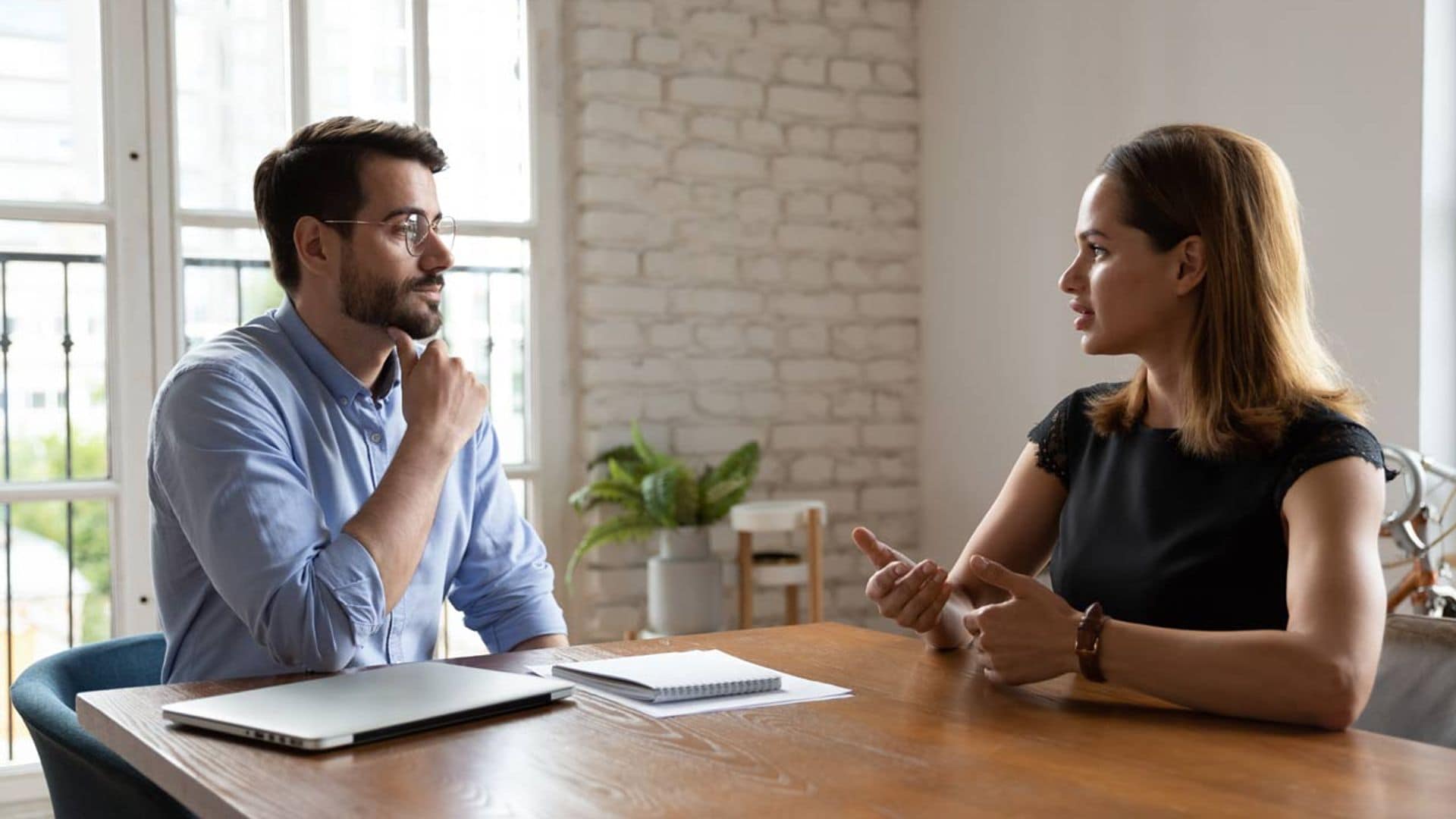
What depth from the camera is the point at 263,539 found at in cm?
169

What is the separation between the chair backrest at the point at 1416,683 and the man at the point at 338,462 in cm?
113

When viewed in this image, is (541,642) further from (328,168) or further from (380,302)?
(328,168)

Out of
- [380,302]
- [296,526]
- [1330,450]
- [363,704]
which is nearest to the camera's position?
[363,704]

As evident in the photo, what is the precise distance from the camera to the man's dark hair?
7.00ft

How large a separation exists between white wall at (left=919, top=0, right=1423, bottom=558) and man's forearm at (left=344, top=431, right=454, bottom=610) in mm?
2289

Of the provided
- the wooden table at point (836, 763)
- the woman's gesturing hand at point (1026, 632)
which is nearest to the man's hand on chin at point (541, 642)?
the wooden table at point (836, 763)

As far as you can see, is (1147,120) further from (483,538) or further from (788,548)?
(483,538)

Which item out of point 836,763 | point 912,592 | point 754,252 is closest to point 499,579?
point 912,592

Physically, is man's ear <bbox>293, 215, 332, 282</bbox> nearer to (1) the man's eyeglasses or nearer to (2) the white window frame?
(1) the man's eyeglasses

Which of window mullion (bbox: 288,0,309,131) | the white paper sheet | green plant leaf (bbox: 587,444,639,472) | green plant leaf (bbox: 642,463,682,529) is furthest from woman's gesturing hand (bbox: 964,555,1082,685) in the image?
window mullion (bbox: 288,0,309,131)

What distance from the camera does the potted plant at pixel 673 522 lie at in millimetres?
3918

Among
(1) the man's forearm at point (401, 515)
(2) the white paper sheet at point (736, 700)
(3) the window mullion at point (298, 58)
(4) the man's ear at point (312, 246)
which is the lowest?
(2) the white paper sheet at point (736, 700)

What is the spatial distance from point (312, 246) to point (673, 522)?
192 cm

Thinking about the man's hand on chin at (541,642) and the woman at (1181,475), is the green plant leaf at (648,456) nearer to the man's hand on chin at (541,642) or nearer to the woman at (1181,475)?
the man's hand on chin at (541,642)
